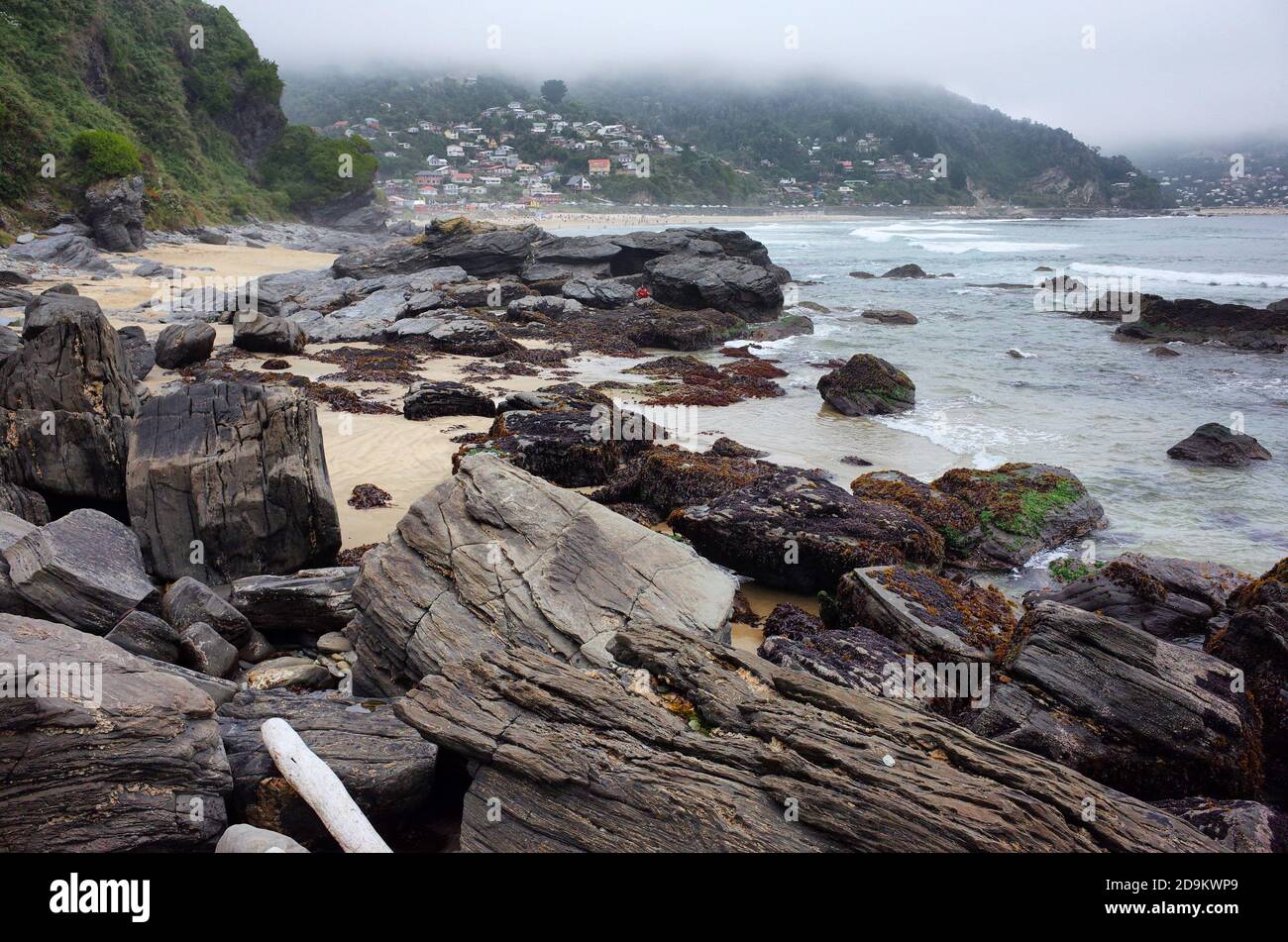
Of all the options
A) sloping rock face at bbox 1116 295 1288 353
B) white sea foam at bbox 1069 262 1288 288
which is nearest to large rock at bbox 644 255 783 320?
sloping rock face at bbox 1116 295 1288 353

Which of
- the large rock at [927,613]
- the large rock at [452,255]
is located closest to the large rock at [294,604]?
the large rock at [927,613]

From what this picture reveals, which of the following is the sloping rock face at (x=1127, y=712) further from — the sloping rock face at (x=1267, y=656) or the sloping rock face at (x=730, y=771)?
the sloping rock face at (x=730, y=771)

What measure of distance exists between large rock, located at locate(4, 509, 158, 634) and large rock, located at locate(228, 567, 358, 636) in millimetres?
715

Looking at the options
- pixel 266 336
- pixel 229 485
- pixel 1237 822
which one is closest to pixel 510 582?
pixel 229 485

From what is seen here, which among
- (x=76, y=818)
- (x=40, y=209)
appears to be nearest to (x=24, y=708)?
(x=76, y=818)

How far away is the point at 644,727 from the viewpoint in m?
4.61

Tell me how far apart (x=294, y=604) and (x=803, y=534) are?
5251 mm

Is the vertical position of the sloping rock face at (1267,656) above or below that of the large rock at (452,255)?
below

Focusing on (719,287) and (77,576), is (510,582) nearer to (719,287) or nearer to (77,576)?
(77,576)

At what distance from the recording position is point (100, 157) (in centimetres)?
3775

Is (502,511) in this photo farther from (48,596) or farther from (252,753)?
(48,596)

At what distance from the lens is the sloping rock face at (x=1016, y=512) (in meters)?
10.0

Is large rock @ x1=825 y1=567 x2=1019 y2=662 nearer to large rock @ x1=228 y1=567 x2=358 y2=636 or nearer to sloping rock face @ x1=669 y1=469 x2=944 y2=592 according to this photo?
sloping rock face @ x1=669 y1=469 x2=944 y2=592

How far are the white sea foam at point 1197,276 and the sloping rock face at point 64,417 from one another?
51.9 m
